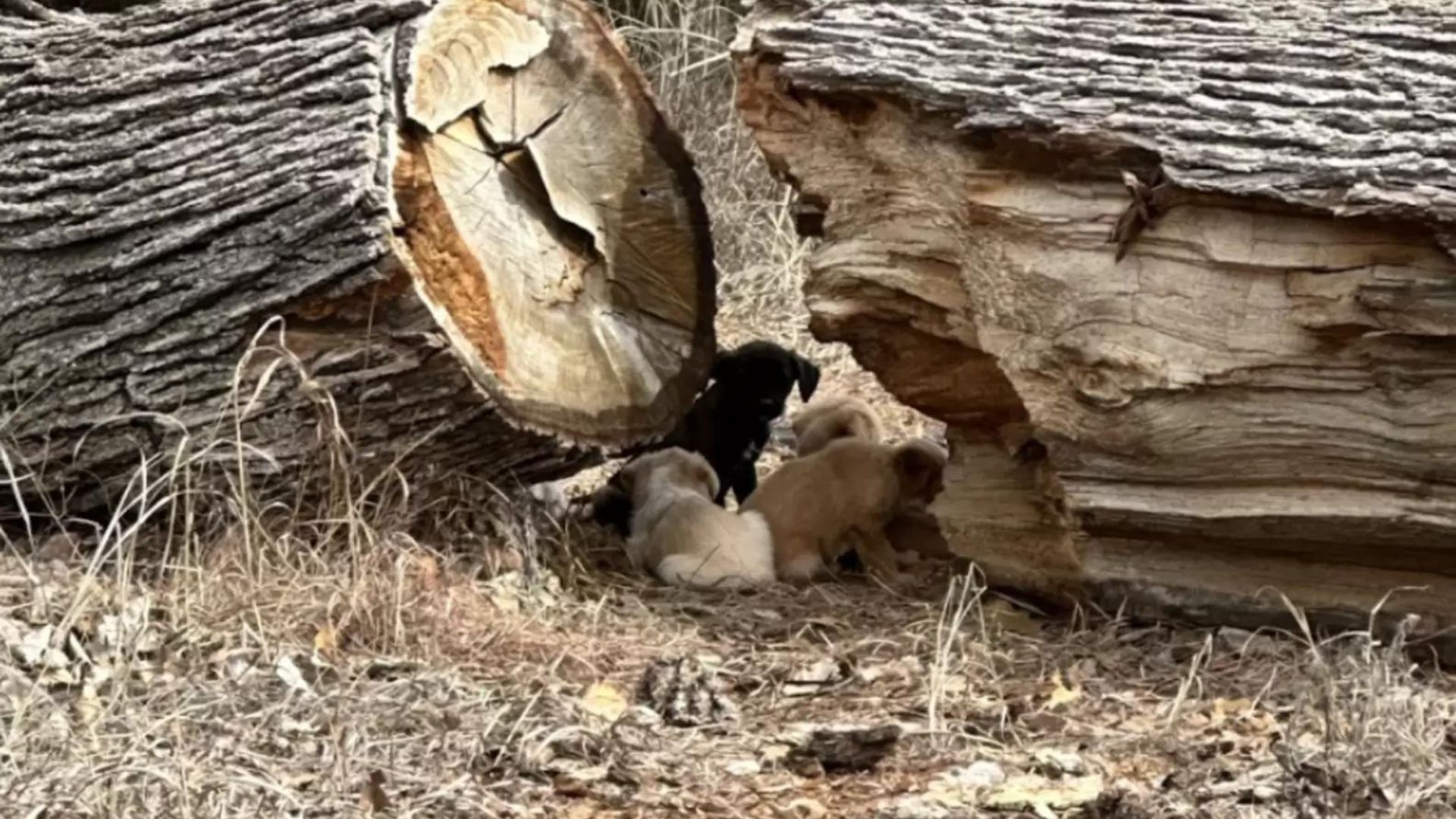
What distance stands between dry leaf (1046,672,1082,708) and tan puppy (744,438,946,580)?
3.52 feet

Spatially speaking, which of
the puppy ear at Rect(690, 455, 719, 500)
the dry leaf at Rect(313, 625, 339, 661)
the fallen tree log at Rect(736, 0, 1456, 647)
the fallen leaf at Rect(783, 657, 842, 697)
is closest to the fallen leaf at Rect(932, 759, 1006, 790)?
the fallen leaf at Rect(783, 657, 842, 697)

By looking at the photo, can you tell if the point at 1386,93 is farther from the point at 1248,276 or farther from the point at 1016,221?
the point at 1016,221

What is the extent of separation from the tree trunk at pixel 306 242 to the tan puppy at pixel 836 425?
84 cm

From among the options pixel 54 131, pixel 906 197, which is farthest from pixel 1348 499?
pixel 54 131

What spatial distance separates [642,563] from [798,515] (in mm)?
423

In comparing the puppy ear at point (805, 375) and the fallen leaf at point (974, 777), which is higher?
the puppy ear at point (805, 375)

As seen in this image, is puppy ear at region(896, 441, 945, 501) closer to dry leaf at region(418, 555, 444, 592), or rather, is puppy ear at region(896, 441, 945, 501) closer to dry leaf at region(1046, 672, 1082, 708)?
dry leaf at region(1046, 672, 1082, 708)

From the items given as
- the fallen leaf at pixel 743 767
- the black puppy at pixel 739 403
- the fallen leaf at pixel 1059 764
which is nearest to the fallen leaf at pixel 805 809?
the fallen leaf at pixel 743 767

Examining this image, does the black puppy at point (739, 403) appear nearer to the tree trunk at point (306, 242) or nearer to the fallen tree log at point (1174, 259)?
the tree trunk at point (306, 242)

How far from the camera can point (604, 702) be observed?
431 cm

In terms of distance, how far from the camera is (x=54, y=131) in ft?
16.6

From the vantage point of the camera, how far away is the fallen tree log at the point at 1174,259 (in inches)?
166

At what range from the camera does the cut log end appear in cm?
490

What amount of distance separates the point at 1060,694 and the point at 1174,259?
0.92 meters
